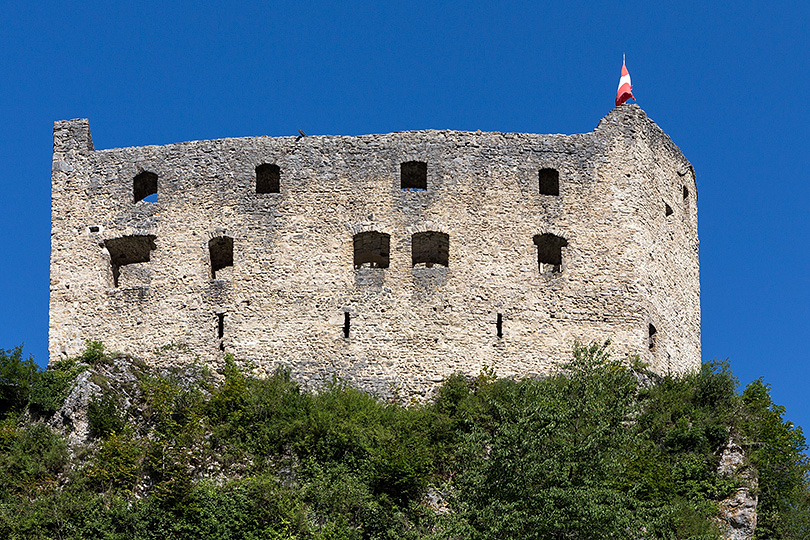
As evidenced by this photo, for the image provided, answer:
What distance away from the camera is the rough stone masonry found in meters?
32.2

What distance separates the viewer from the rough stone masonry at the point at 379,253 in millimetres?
32250

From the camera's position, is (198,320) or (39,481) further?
(198,320)

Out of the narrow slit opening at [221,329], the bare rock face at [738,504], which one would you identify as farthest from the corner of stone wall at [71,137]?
the bare rock face at [738,504]

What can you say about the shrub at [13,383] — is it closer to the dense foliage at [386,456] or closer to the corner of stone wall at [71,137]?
the dense foliage at [386,456]

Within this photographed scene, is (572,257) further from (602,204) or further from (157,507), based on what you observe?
(157,507)

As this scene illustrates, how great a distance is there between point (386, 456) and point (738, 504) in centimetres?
722

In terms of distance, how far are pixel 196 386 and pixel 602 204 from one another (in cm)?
1040

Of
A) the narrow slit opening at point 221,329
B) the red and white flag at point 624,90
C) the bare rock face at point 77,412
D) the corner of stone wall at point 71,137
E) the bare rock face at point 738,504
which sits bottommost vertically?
the bare rock face at point 738,504

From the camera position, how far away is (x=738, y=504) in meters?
28.7

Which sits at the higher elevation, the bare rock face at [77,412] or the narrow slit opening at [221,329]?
the narrow slit opening at [221,329]

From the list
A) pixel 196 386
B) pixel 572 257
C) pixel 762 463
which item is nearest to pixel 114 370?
pixel 196 386

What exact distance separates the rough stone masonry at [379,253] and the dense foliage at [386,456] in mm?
902

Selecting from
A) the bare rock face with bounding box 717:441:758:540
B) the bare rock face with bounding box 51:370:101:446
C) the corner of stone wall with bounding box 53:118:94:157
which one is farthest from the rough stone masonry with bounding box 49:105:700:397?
the bare rock face with bounding box 717:441:758:540

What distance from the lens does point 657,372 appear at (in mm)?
32750
